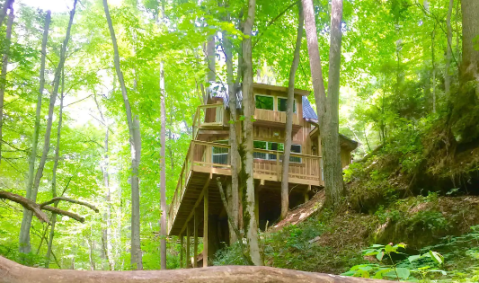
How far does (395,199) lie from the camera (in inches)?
297

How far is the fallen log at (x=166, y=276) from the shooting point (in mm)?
1613

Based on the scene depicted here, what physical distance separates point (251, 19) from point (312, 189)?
8487 millimetres

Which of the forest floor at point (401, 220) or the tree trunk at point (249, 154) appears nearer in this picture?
the forest floor at point (401, 220)

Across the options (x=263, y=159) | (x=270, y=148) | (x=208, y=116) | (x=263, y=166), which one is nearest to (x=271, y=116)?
(x=270, y=148)

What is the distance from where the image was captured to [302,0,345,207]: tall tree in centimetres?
941

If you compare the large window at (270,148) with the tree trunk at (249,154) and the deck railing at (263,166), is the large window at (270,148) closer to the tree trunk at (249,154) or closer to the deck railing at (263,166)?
the deck railing at (263,166)

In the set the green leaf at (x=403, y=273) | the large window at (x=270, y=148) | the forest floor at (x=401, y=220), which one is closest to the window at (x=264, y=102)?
the large window at (x=270, y=148)

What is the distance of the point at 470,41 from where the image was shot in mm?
6859

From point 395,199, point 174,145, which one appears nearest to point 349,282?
point 395,199

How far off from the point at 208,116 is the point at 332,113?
9.90 meters

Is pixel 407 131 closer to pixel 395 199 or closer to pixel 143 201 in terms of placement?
pixel 395 199

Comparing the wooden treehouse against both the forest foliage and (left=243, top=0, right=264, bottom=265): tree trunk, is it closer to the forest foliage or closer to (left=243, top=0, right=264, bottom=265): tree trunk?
the forest foliage

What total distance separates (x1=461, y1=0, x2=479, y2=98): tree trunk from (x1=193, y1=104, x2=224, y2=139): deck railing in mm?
10839

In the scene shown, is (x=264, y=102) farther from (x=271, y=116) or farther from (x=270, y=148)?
(x=270, y=148)
